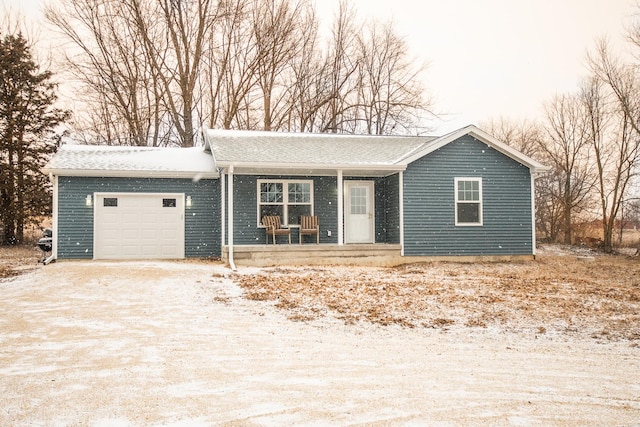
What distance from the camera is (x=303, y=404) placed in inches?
143

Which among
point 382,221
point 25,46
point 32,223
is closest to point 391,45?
point 382,221

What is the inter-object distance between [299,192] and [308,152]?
1.23 meters

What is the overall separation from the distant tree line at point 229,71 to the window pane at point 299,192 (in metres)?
10.7

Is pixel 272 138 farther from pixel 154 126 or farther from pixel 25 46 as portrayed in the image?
pixel 25 46

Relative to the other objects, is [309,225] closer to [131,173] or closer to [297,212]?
[297,212]

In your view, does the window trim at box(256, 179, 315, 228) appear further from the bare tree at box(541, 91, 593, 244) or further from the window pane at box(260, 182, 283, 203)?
the bare tree at box(541, 91, 593, 244)

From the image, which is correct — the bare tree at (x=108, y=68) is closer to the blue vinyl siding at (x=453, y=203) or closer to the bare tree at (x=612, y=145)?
the blue vinyl siding at (x=453, y=203)

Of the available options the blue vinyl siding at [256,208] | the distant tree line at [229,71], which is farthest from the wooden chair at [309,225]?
the distant tree line at [229,71]

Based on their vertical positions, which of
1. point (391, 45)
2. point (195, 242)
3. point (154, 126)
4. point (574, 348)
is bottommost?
point (574, 348)

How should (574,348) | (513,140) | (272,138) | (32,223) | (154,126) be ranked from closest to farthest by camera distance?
(574,348)
(272,138)
(32,223)
(154,126)
(513,140)

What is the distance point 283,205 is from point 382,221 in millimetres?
3141

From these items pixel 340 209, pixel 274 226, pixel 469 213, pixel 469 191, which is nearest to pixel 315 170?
pixel 340 209

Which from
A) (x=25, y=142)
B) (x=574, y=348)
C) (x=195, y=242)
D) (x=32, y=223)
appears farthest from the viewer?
(x=32, y=223)

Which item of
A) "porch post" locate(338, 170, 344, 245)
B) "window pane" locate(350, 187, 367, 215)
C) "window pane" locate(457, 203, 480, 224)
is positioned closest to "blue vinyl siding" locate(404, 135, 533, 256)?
"window pane" locate(457, 203, 480, 224)
